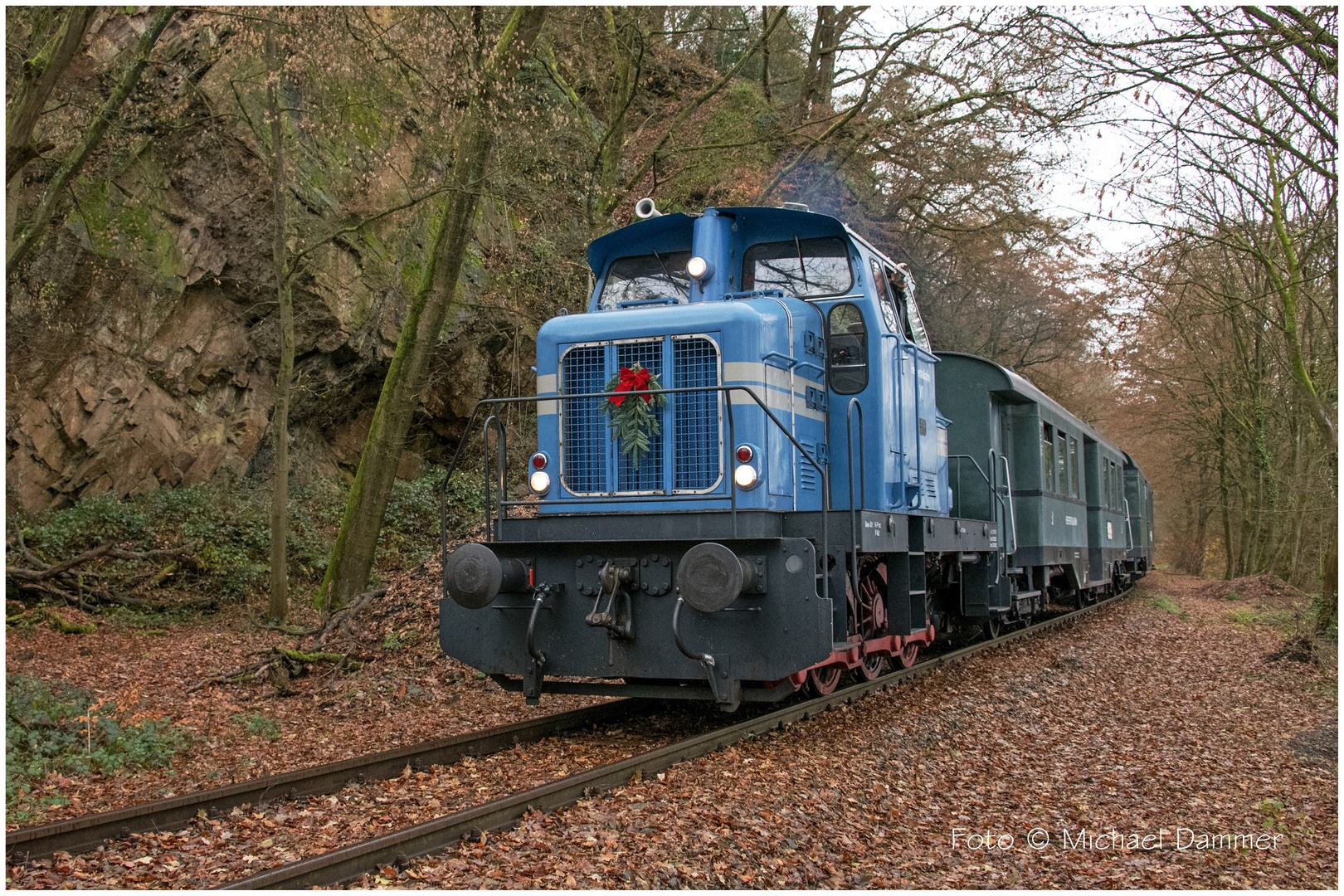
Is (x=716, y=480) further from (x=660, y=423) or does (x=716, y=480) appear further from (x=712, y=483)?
(x=660, y=423)

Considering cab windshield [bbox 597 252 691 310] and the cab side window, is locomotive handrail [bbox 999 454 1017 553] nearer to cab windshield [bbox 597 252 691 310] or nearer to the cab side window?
the cab side window

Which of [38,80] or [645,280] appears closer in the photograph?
[38,80]

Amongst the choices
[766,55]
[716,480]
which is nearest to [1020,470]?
[716,480]

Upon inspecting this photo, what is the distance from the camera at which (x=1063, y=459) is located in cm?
1348

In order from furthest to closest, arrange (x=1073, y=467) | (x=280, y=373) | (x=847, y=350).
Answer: (x=1073, y=467), (x=280, y=373), (x=847, y=350)

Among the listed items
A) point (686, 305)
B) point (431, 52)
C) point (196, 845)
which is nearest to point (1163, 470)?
point (431, 52)

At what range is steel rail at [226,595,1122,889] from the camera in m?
3.65

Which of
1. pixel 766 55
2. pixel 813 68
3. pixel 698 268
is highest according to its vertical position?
pixel 813 68

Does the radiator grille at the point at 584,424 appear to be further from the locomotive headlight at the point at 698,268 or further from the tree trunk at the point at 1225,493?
the tree trunk at the point at 1225,493

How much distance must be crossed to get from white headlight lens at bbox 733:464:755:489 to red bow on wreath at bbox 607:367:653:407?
0.79 m

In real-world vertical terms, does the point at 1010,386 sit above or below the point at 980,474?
above

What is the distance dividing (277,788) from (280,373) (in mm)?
7192

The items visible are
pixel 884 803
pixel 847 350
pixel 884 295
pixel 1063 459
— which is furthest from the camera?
pixel 1063 459

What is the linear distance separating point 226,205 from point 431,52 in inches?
175
